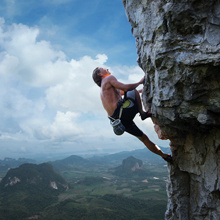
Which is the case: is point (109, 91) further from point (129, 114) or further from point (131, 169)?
point (131, 169)

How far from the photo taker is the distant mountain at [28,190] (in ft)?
230

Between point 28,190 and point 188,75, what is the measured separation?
374 feet

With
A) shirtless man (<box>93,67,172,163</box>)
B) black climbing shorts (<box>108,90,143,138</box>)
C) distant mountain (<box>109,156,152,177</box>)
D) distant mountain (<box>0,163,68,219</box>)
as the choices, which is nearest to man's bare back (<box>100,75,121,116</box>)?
shirtless man (<box>93,67,172,163</box>)

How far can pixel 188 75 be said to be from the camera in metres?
3.64

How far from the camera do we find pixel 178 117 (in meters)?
4.32

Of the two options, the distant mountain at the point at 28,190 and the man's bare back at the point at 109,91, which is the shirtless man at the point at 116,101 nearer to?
the man's bare back at the point at 109,91

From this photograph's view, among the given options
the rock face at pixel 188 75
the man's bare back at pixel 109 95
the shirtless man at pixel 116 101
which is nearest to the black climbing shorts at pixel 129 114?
the shirtless man at pixel 116 101

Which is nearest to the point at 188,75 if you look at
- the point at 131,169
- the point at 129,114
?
the point at 129,114

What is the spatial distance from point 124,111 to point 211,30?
2902 mm

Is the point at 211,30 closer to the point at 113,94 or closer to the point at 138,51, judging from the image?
the point at 138,51

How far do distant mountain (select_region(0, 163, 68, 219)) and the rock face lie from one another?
74.7 metres

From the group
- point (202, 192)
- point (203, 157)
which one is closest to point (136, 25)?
point (203, 157)

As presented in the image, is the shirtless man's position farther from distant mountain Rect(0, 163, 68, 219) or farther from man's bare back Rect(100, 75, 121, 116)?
distant mountain Rect(0, 163, 68, 219)

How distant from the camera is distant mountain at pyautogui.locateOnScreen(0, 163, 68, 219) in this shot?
2758 inches
